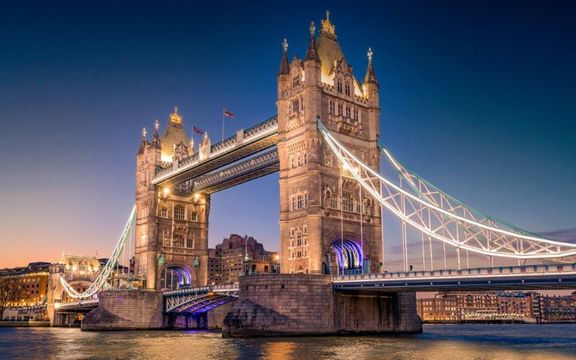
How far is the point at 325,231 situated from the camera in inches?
2511

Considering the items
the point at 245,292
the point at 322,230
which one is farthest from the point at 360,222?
the point at 245,292

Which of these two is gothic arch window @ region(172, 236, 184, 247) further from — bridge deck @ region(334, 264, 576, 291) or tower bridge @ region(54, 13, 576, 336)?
bridge deck @ region(334, 264, 576, 291)

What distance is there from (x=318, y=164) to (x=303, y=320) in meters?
16.2

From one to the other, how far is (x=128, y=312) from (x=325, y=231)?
34478 mm

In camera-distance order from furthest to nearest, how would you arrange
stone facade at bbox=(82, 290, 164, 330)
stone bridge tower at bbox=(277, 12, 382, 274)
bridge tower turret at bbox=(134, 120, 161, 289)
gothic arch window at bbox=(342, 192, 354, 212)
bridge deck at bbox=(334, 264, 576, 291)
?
bridge tower turret at bbox=(134, 120, 161, 289) → stone facade at bbox=(82, 290, 164, 330) → gothic arch window at bbox=(342, 192, 354, 212) → stone bridge tower at bbox=(277, 12, 382, 274) → bridge deck at bbox=(334, 264, 576, 291)

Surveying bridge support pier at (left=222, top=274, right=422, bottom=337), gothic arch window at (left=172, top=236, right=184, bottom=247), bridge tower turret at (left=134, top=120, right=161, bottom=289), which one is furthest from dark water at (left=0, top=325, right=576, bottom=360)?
gothic arch window at (left=172, top=236, right=184, bottom=247)

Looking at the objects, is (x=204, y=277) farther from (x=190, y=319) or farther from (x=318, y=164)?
(x=318, y=164)

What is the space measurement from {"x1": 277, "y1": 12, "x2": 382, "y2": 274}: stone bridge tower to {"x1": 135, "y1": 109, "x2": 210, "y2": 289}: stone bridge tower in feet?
108

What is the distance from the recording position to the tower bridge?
166 ft

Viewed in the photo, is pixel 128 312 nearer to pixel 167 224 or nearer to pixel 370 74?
pixel 167 224

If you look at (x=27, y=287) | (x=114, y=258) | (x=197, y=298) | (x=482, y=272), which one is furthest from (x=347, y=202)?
(x=27, y=287)

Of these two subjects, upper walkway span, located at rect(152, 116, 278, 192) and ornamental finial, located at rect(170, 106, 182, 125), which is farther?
ornamental finial, located at rect(170, 106, 182, 125)

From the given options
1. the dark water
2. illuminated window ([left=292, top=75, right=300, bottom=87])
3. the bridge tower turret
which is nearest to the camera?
the dark water

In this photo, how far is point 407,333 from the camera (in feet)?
213
